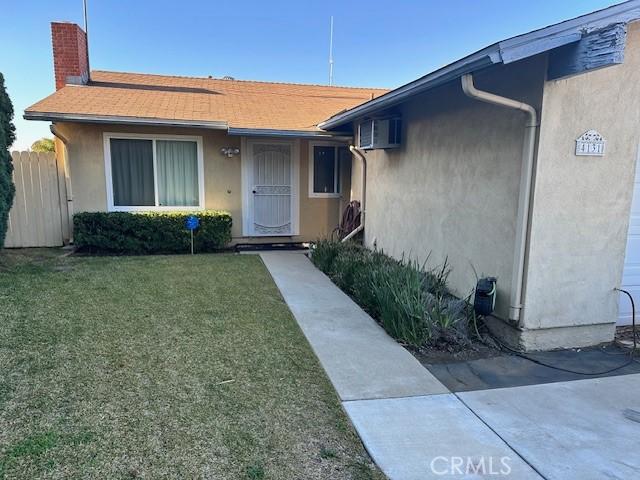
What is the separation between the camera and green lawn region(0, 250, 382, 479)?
8.11 ft

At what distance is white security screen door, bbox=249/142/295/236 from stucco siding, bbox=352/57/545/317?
117 inches

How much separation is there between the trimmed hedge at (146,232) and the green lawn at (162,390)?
2521mm

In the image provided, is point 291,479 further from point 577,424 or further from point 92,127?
point 92,127

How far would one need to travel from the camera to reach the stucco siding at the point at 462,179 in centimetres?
426

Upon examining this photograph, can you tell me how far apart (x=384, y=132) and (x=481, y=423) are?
16.4ft

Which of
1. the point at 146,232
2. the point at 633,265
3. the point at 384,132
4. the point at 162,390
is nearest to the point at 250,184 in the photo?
the point at 146,232

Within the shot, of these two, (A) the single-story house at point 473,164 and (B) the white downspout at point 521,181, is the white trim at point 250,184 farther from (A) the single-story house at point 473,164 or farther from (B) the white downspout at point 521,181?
(B) the white downspout at point 521,181

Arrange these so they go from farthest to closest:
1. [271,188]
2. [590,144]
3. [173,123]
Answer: [271,188] < [173,123] < [590,144]

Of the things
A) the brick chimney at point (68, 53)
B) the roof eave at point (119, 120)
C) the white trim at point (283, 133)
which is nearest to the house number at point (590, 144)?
the white trim at point (283, 133)

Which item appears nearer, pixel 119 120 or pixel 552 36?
pixel 552 36

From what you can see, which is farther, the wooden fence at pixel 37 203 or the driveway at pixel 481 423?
the wooden fence at pixel 37 203

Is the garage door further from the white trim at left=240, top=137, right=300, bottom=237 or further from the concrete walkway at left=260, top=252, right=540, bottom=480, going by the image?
the white trim at left=240, top=137, right=300, bottom=237

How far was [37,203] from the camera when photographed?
334 inches

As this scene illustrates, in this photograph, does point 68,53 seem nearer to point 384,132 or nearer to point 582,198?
point 384,132
